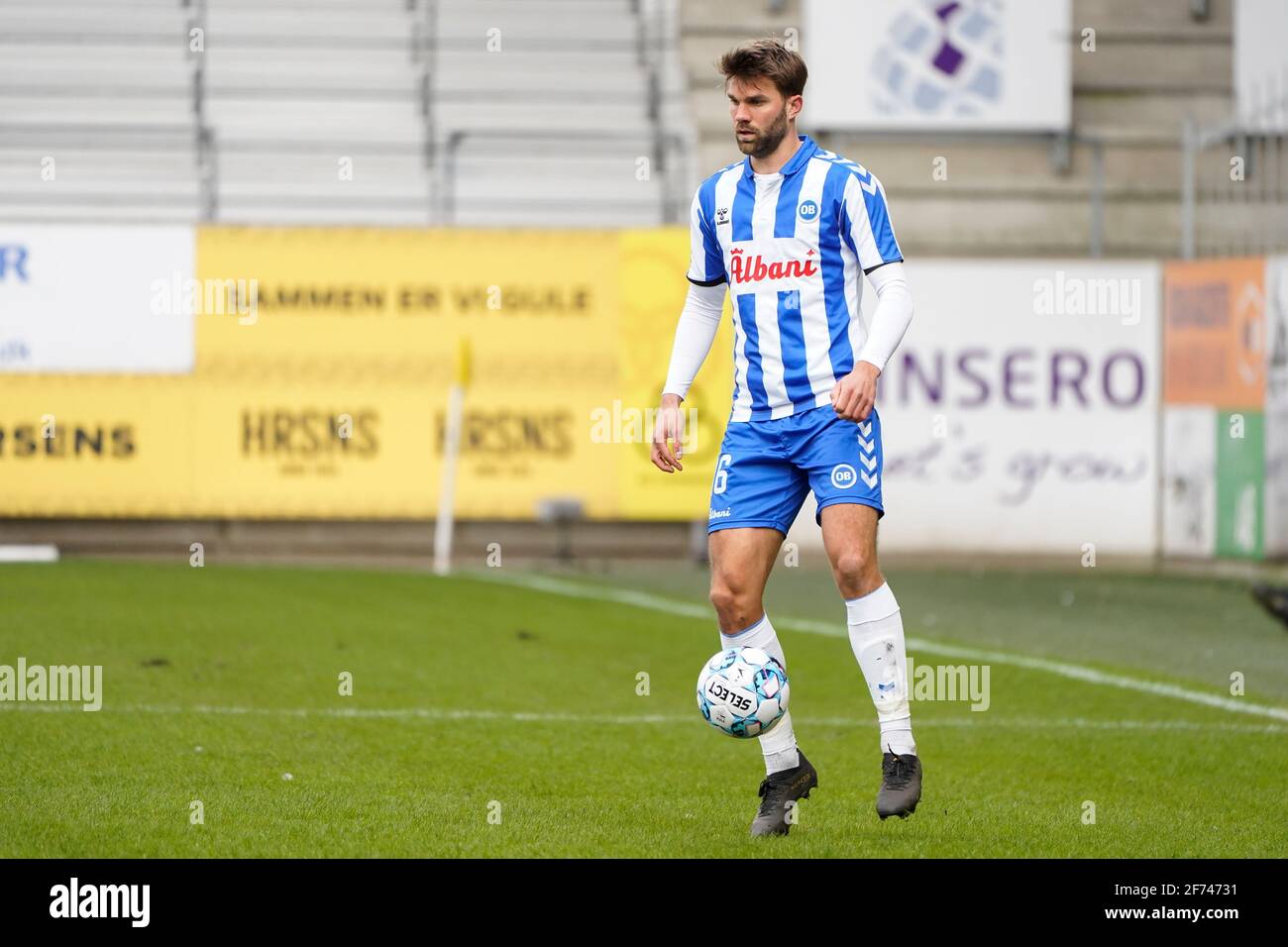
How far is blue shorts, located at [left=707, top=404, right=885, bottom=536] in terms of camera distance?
18.1 feet

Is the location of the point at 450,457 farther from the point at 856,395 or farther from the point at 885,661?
the point at 856,395

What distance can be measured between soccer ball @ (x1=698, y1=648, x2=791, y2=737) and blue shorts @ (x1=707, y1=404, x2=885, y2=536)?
0.39 meters

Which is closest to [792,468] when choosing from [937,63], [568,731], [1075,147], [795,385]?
[795,385]

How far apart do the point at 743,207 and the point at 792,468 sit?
29.5 inches

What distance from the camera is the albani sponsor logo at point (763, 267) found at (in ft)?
18.4

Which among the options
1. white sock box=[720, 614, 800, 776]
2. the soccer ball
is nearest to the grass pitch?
white sock box=[720, 614, 800, 776]

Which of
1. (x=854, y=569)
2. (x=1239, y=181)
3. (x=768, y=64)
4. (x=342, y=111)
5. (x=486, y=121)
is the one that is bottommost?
(x=854, y=569)

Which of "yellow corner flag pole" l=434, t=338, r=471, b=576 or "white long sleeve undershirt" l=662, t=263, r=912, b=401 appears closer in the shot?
"white long sleeve undershirt" l=662, t=263, r=912, b=401

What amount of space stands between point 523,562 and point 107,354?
3.77m

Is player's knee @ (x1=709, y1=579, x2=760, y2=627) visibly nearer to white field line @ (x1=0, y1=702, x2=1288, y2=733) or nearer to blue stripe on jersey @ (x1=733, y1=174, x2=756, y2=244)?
blue stripe on jersey @ (x1=733, y1=174, x2=756, y2=244)

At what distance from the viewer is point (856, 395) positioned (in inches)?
211
